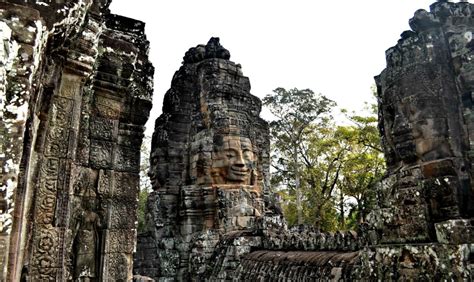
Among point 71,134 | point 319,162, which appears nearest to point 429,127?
→ point 71,134

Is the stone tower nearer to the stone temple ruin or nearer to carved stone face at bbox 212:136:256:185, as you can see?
carved stone face at bbox 212:136:256:185

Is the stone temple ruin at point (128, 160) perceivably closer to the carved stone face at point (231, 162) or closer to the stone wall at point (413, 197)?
the stone wall at point (413, 197)

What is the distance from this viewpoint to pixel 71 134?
2.77 m

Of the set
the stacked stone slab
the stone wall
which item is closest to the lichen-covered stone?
the stone wall

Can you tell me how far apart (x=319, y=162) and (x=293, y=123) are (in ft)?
8.78

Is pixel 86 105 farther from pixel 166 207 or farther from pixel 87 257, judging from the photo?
pixel 166 207

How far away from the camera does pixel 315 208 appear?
71.4ft

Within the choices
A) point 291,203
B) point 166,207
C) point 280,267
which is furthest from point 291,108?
point 280,267

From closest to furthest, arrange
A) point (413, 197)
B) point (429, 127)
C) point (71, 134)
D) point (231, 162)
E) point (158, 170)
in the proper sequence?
point (71, 134) < point (413, 197) < point (429, 127) < point (231, 162) < point (158, 170)

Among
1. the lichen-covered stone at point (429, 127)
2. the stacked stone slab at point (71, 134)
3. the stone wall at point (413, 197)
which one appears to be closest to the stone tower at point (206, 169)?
the stone wall at point (413, 197)

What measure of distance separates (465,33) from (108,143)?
4445mm

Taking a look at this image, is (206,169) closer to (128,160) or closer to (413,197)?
(413,197)

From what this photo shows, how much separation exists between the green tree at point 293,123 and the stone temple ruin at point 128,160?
42.0 feet

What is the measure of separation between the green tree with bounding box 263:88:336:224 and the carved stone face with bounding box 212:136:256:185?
34.1 ft
